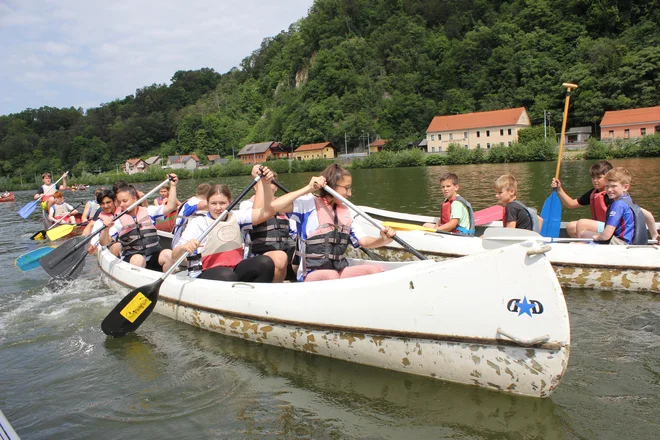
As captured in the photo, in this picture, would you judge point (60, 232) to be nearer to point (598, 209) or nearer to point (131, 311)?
point (131, 311)

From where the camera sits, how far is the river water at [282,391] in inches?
122

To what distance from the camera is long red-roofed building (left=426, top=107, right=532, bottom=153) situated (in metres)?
58.2

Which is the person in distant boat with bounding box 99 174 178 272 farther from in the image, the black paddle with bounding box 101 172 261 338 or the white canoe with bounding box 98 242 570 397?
the white canoe with bounding box 98 242 570 397

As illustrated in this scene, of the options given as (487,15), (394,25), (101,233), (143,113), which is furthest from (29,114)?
(101,233)

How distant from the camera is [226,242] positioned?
488 cm

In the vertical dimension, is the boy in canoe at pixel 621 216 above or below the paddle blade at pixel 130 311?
above

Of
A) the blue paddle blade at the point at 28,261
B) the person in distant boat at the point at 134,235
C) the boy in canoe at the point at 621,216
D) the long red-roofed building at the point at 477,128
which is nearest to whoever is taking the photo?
the boy in canoe at the point at 621,216

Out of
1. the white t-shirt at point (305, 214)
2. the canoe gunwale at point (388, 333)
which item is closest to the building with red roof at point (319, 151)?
the canoe gunwale at point (388, 333)

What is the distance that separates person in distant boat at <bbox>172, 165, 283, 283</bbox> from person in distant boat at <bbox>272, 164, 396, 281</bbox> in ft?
1.52

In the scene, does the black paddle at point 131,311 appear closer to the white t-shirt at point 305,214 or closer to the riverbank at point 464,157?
the white t-shirt at point 305,214

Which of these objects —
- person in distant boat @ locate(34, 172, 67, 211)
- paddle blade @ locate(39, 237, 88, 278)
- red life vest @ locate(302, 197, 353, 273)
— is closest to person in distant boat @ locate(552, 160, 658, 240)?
red life vest @ locate(302, 197, 353, 273)

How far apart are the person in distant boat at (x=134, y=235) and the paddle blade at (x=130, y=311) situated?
148cm

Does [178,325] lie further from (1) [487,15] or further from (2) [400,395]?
(1) [487,15]

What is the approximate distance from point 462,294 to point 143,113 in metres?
137
